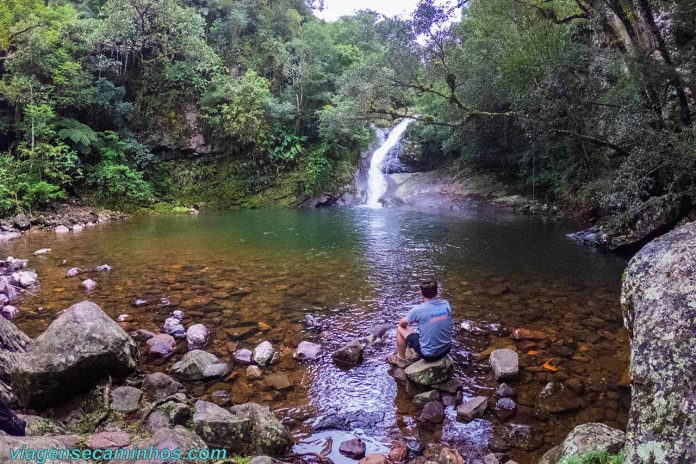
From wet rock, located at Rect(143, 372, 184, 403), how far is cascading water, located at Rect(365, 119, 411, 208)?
68.0 feet

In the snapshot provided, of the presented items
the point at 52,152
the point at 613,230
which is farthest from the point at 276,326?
the point at 52,152

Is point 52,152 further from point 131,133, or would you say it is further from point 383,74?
point 383,74

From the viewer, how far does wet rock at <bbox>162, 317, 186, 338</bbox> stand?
19.7 feet

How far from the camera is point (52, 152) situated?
60.1 feet

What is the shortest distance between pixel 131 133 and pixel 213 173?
5.28 meters

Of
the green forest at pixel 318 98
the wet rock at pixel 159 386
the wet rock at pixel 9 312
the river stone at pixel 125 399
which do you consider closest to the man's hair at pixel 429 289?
the wet rock at pixel 159 386

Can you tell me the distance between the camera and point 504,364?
489 cm

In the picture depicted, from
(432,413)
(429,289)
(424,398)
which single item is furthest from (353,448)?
(429,289)

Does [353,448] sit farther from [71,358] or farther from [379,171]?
[379,171]

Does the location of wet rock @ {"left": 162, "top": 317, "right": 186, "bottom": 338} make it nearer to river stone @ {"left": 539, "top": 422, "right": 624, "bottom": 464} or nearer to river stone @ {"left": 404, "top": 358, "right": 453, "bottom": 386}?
river stone @ {"left": 404, "top": 358, "right": 453, "bottom": 386}

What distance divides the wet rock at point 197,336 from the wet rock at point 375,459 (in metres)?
3.21

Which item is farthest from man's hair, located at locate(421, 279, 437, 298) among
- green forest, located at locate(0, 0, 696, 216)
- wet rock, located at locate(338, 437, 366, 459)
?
green forest, located at locate(0, 0, 696, 216)

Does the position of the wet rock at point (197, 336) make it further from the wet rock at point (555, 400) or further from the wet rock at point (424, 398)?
the wet rock at point (555, 400)

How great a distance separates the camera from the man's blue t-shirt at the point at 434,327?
488cm
